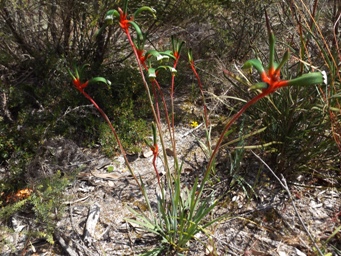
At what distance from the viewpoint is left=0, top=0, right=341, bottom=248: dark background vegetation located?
2.32 meters

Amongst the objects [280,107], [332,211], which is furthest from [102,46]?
[332,211]

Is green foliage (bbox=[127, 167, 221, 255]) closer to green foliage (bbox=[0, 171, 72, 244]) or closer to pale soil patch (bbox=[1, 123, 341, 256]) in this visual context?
pale soil patch (bbox=[1, 123, 341, 256])

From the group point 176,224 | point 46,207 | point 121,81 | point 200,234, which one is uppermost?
point 121,81

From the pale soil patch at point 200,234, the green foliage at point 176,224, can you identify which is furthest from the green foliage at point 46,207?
the green foliage at point 176,224

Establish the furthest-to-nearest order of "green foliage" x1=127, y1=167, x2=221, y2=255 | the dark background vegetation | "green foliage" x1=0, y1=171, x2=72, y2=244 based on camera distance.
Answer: the dark background vegetation, "green foliage" x1=0, y1=171, x2=72, y2=244, "green foliage" x1=127, y1=167, x2=221, y2=255

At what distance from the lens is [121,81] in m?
3.31

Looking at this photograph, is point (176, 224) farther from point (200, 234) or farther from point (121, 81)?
point (121, 81)

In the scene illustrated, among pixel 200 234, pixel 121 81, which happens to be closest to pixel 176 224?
pixel 200 234

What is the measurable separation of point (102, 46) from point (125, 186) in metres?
1.57

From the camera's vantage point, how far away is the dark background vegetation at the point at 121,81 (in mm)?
2324

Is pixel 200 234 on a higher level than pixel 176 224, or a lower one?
lower

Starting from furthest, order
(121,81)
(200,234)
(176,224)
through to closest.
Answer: (121,81) → (200,234) → (176,224)

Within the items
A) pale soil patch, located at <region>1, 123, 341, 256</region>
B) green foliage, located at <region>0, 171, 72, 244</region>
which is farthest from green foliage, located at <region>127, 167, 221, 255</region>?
green foliage, located at <region>0, 171, 72, 244</region>

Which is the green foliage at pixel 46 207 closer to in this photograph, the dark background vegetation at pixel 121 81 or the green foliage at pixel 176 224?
the dark background vegetation at pixel 121 81
